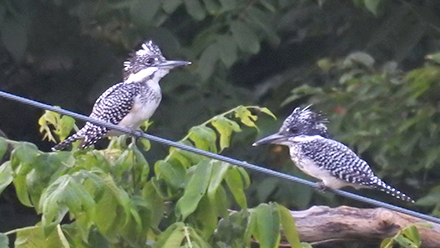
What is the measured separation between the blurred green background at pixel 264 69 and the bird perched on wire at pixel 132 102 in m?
0.77

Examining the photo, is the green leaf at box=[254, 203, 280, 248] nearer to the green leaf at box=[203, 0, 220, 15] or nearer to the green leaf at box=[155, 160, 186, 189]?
the green leaf at box=[155, 160, 186, 189]

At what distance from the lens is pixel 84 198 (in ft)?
10.2

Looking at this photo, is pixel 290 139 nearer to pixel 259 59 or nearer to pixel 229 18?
pixel 229 18

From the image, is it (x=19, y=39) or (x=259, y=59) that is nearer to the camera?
(x=19, y=39)

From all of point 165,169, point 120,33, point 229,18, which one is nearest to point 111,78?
point 120,33

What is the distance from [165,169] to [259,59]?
290 centimetres

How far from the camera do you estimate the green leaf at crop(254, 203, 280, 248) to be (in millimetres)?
3322

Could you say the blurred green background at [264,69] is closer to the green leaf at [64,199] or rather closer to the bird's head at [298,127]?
the bird's head at [298,127]

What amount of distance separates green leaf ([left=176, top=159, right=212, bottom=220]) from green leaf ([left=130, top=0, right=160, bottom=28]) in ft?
6.04

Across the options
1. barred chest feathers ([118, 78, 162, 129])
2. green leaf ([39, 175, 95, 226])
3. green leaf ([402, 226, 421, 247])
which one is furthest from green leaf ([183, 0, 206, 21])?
green leaf ([39, 175, 95, 226])

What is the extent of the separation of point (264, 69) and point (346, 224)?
2.30 meters

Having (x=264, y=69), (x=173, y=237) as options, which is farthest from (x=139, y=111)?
(x=264, y=69)

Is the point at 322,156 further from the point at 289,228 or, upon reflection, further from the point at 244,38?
the point at 244,38

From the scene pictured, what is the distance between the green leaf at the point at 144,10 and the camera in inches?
201
